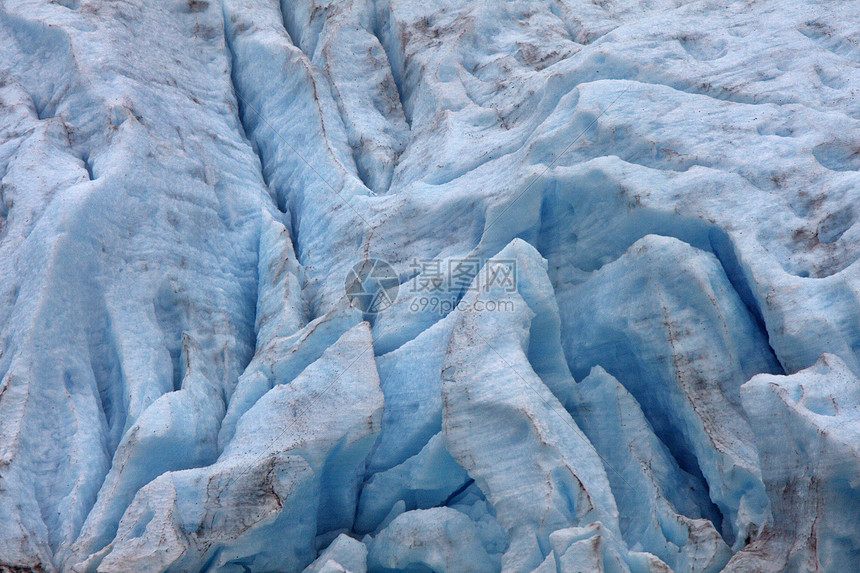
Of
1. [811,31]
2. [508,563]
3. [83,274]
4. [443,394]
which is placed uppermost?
[811,31]

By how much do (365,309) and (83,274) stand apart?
7.75 feet

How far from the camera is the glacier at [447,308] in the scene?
14.2 ft

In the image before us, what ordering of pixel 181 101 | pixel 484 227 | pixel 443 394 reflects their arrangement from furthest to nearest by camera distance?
pixel 181 101 → pixel 484 227 → pixel 443 394

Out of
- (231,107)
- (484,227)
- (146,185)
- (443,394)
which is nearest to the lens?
(443,394)

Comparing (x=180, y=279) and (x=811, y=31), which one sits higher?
(x=811, y=31)

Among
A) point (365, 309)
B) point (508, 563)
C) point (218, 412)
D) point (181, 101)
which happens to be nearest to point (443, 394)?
point (508, 563)

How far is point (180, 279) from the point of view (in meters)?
6.09

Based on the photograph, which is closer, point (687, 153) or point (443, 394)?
point (443, 394)

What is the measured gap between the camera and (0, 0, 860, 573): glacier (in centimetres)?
433

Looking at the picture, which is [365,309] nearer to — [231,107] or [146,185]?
[146,185]

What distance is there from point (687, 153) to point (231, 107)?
506 centimetres

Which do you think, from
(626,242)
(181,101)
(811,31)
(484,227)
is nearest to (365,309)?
(484,227)

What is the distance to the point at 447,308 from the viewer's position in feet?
18.4

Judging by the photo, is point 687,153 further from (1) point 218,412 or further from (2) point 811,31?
(1) point 218,412
